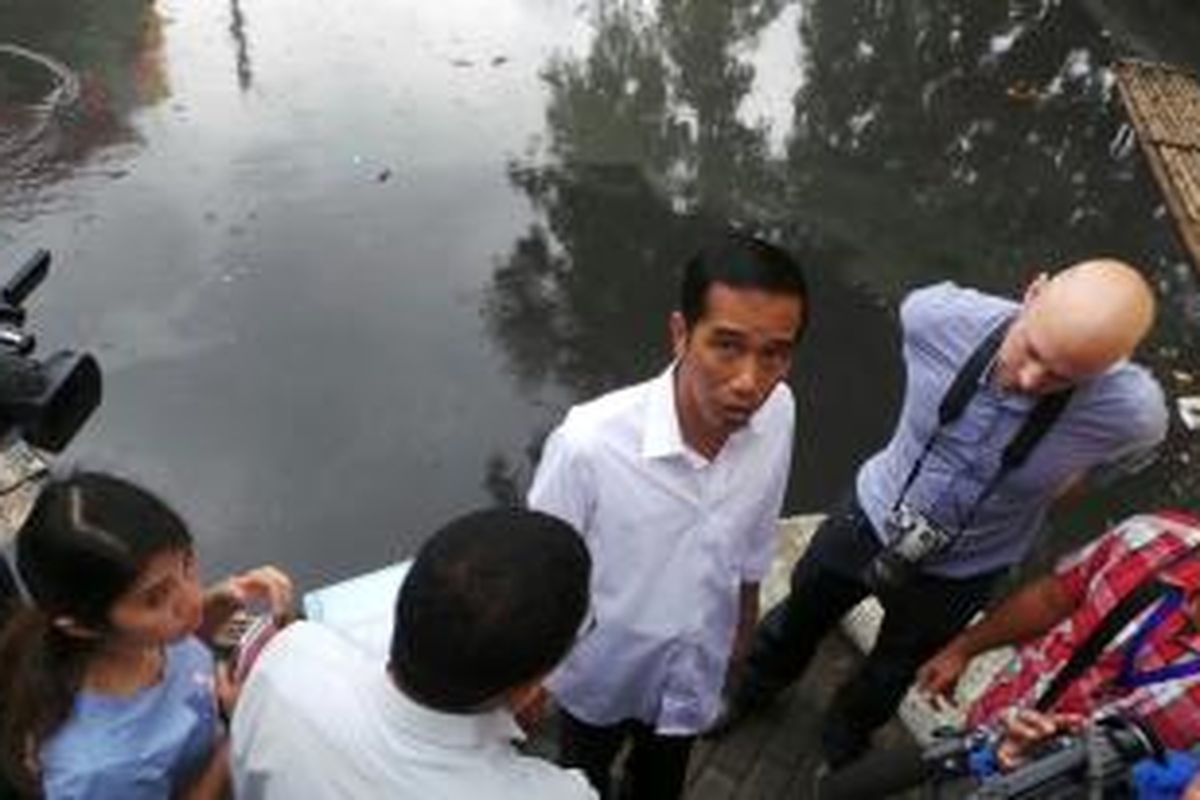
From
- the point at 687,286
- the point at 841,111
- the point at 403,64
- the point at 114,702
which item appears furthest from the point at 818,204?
the point at 114,702

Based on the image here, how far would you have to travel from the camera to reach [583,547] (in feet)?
6.12

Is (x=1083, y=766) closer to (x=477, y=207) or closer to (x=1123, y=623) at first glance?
(x=1123, y=623)

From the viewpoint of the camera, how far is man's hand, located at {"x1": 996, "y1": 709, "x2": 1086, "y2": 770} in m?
2.38

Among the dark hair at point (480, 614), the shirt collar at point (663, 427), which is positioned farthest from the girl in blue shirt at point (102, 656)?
the shirt collar at point (663, 427)

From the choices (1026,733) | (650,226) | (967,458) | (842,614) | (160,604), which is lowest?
(650,226)

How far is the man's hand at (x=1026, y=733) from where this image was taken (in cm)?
238

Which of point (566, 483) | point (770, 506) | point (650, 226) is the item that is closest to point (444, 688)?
point (566, 483)

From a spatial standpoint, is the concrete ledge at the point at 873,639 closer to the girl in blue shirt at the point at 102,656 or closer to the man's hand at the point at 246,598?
the man's hand at the point at 246,598

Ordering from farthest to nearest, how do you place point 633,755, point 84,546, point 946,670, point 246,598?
point 633,755
point 946,670
point 246,598
point 84,546

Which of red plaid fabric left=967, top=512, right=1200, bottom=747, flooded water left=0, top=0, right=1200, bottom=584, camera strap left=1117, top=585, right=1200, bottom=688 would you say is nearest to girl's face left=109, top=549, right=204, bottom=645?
red plaid fabric left=967, top=512, right=1200, bottom=747

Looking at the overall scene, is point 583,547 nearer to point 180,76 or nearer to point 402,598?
point 402,598

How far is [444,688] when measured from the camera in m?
1.70

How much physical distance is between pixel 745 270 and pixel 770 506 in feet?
2.08

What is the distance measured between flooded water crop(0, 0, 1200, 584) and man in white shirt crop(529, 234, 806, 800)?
8.42 feet
